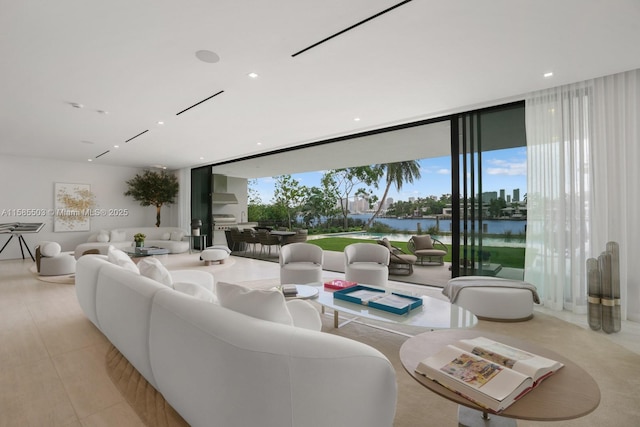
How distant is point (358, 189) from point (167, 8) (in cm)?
1094

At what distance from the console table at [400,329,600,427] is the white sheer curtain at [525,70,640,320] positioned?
9.14 feet

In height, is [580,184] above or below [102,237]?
above

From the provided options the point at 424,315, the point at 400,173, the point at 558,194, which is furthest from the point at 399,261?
the point at 400,173

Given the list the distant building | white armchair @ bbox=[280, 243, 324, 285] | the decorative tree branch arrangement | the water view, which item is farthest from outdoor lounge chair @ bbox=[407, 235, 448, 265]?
the decorative tree branch arrangement

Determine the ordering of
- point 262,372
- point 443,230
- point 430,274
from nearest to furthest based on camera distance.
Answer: point 262,372 < point 430,274 < point 443,230

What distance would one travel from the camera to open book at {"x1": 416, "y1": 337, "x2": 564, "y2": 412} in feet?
3.79

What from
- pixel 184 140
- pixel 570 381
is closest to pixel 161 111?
pixel 184 140

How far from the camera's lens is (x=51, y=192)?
8.45 meters

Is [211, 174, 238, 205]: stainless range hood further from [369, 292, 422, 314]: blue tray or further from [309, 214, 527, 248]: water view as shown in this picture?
[369, 292, 422, 314]: blue tray

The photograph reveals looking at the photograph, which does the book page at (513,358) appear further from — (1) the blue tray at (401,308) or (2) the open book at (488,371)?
(1) the blue tray at (401,308)

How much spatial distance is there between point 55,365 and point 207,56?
9.52 feet

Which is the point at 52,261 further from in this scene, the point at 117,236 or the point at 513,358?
the point at 513,358

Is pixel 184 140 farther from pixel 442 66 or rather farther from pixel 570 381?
pixel 570 381

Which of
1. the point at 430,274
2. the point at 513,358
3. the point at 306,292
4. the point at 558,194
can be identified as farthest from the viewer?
the point at 430,274
